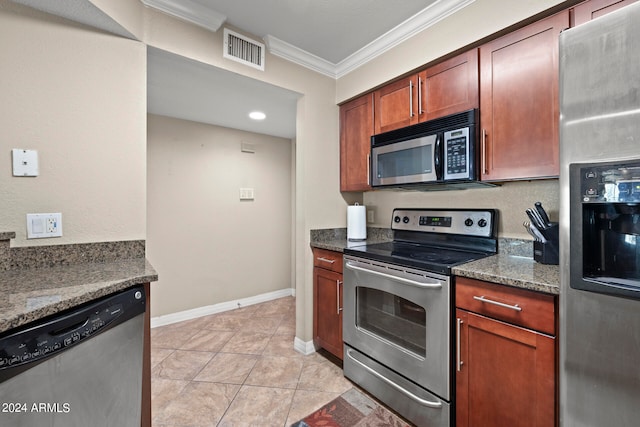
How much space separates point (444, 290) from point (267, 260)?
2656mm

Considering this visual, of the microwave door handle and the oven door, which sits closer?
the oven door

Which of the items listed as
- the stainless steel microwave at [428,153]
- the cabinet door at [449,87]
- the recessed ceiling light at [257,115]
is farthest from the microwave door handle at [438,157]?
the recessed ceiling light at [257,115]

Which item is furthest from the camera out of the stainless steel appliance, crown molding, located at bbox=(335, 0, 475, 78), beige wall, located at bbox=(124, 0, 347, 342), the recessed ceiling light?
the recessed ceiling light

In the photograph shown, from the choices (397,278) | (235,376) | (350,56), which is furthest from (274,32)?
(235,376)

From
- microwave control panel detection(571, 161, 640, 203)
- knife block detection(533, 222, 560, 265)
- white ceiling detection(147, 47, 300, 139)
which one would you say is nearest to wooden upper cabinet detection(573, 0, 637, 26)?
microwave control panel detection(571, 161, 640, 203)

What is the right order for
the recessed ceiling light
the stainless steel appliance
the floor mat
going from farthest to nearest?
the recessed ceiling light, the floor mat, the stainless steel appliance

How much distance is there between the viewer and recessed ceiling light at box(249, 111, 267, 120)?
278 centimetres

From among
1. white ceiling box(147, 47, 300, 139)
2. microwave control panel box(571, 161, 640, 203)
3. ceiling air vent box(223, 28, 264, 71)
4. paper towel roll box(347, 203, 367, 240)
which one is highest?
ceiling air vent box(223, 28, 264, 71)

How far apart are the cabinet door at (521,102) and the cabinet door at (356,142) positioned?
33.4 inches

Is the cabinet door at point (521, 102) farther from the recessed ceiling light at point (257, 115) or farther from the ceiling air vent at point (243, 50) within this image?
the recessed ceiling light at point (257, 115)

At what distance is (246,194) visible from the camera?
3434 mm

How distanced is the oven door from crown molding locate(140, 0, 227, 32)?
176 centimetres

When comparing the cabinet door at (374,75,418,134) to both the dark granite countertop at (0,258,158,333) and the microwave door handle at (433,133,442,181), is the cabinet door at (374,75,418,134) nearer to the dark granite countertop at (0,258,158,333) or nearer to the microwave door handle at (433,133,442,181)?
the microwave door handle at (433,133,442,181)

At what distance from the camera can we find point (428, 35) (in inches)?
69.7
